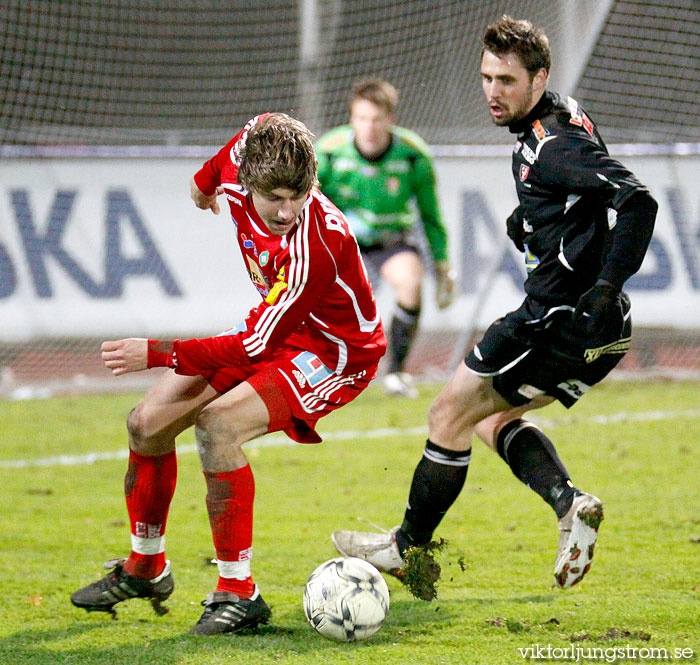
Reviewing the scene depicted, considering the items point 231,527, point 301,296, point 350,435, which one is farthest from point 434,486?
point 350,435

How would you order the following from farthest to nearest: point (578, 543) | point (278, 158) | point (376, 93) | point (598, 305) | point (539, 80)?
point (376, 93) < point (539, 80) < point (578, 543) < point (598, 305) < point (278, 158)

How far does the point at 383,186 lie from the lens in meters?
7.99

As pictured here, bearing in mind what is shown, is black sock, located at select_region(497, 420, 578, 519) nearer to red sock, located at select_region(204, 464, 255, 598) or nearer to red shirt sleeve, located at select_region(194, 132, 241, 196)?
red sock, located at select_region(204, 464, 255, 598)

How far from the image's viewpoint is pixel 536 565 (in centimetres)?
410

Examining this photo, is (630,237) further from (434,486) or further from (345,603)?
(345,603)

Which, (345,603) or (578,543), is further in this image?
(578,543)

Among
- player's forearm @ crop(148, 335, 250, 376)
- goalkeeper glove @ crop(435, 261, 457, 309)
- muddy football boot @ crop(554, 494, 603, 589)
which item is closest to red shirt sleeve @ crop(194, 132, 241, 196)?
player's forearm @ crop(148, 335, 250, 376)

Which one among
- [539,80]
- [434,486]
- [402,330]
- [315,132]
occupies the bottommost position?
[402,330]

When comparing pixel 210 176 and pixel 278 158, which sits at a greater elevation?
pixel 278 158

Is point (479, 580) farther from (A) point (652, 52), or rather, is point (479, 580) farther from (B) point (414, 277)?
(A) point (652, 52)

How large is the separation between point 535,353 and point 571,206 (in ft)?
1.80

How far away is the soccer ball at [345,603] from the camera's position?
3.20 m

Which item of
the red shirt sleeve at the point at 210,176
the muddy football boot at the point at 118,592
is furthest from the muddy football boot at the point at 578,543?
the red shirt sleeve at the point at 210,176

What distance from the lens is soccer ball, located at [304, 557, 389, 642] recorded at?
320cm
